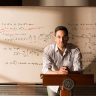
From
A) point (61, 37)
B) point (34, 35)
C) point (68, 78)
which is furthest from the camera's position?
point (34, 35)

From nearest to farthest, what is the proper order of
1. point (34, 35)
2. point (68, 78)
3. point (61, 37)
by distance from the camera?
point (68, 78), point (61, 37), point (34, 35)

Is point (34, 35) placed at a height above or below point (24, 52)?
above

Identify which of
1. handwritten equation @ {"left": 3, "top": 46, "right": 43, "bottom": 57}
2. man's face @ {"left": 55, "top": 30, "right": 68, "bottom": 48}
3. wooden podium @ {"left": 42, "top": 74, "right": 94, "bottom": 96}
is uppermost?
man's face @ {"left": 55, "top": 30, "right": 68, "bottom": 48}

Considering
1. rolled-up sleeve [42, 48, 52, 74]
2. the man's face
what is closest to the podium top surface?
rolled-up sleeve [42, 48, 52, 74]

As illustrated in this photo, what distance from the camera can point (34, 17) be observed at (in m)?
1.38

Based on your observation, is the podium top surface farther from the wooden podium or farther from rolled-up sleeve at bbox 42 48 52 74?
rolled-up sleeve at bbox 42 48 52 74

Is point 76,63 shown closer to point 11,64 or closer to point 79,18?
point 79,18

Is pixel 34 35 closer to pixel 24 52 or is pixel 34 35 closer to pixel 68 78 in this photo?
pixel 24 52

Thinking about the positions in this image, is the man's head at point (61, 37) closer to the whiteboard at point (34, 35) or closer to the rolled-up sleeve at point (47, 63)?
the rolled-up sleeve at point (47, 63)

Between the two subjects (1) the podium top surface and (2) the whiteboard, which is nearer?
(1) the podium top surface

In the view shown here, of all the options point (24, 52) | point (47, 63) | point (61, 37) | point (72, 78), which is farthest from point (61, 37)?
point (24, 52)

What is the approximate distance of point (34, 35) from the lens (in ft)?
4.61

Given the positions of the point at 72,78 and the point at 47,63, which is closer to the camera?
the point at 72,78

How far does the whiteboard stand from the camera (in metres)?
1.37
